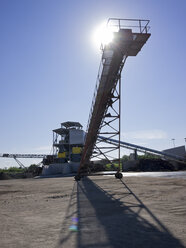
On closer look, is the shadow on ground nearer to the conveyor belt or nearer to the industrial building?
the conveyor belt

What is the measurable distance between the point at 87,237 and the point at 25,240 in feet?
3.20

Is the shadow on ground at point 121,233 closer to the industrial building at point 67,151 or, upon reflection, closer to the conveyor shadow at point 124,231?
the conveyor shadow at point 124,231

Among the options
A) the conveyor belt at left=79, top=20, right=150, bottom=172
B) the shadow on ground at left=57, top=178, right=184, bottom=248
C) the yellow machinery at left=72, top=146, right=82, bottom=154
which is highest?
the conveyor belt at left=79, top=20, right=150, bottom=172

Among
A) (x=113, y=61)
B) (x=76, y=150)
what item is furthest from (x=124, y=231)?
(x=76, y=150)

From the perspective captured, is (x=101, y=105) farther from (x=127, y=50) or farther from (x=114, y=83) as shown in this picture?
(x=127, y=50)

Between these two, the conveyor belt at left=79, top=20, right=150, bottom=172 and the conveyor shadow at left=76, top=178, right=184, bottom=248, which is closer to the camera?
the conveyor shadow at left=76, top=178, right=184, bottom=248

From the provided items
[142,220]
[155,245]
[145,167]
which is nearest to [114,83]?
[142,220]

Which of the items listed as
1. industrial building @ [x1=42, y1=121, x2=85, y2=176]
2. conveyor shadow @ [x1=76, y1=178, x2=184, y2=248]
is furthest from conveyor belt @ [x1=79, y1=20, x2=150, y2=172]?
industrial building @ [x1=42, y1=121, x2=85, y2=176]

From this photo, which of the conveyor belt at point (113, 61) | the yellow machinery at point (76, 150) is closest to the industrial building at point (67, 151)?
the yellow machinery at point (76, 150)

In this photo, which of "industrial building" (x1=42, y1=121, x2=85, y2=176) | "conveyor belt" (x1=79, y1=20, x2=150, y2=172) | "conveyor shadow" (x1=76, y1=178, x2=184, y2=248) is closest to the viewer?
"conveyor shadow" (x1=76, y1=178, x2=184, y2=248)

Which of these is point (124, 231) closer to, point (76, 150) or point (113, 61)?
point (113, 61)

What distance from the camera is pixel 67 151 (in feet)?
156

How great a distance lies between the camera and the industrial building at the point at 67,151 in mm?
39719

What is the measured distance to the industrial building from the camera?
39719 mm
